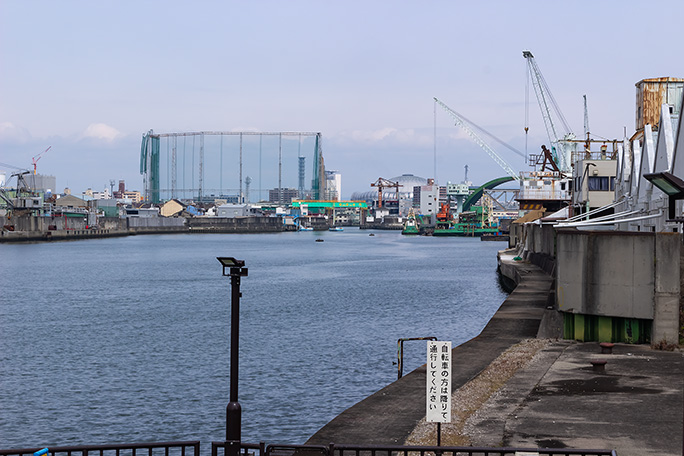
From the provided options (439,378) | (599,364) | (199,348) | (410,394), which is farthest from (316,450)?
(199,348)

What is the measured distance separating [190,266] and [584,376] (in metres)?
86.9

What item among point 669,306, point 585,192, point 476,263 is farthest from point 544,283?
point 476,263

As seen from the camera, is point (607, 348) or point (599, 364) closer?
point (599, 364)

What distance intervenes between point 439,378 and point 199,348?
80.6 ft

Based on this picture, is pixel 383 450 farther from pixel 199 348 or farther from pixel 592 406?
pixel 199 348

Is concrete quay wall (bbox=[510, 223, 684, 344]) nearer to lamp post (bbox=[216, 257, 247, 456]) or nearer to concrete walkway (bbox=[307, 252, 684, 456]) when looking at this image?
concrete walkway (bbox=[307, 252, 684, 456])

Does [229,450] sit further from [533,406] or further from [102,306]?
[102,306]

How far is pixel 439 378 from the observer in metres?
13.8

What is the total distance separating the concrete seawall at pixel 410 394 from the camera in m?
16.1

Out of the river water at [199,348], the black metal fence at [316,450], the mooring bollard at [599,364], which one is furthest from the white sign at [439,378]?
the mooring bollard at [599,364]

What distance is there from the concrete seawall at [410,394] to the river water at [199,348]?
10.0ft

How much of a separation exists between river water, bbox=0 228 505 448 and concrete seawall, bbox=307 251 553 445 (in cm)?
305

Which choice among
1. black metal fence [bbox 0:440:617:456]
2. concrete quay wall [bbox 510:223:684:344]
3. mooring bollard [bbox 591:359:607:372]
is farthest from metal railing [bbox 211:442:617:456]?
concrete quay wall [bbox 510:223:684:344]

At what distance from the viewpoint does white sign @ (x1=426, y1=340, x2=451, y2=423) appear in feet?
44.6
